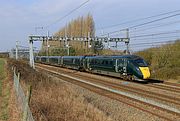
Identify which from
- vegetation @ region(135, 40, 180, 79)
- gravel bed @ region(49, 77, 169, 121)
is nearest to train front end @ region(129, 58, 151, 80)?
vegetation @ region(135, 40, 180, 79)

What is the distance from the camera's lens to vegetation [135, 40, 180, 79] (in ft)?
117

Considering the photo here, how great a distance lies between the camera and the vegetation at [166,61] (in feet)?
117

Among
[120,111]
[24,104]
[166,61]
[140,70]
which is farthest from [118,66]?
[24,104]

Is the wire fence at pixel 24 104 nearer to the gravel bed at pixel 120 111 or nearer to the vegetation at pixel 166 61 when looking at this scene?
the gravel bed at pixel 120 111

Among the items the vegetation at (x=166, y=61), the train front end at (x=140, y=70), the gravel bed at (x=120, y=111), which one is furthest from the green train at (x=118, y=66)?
the gravel bed at (x=120, y=111)

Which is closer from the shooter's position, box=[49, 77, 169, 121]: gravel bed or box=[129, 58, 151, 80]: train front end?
box=[49, 77, 169, 121]: gravel bed

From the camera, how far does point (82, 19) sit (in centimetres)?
9981

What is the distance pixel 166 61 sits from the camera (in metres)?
39.7

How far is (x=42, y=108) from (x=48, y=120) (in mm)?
2189

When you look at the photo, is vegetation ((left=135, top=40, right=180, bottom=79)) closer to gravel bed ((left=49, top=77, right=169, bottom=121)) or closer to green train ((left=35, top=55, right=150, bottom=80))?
green train ((left=35, top=55, right=150, bottom=80))

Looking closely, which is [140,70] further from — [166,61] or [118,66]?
[166,61]

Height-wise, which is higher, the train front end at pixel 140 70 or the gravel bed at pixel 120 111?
the train front end at pixel 140 70

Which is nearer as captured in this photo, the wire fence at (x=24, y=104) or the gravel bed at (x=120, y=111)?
the wire fence at (x=24, y=104)

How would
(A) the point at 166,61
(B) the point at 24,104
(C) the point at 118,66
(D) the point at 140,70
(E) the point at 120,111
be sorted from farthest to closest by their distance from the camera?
(A) the point at 166,61
(C) the point at 118,66
(D) the point at 140,70
(E) the point at 120,111
(B) the point at 24,104
